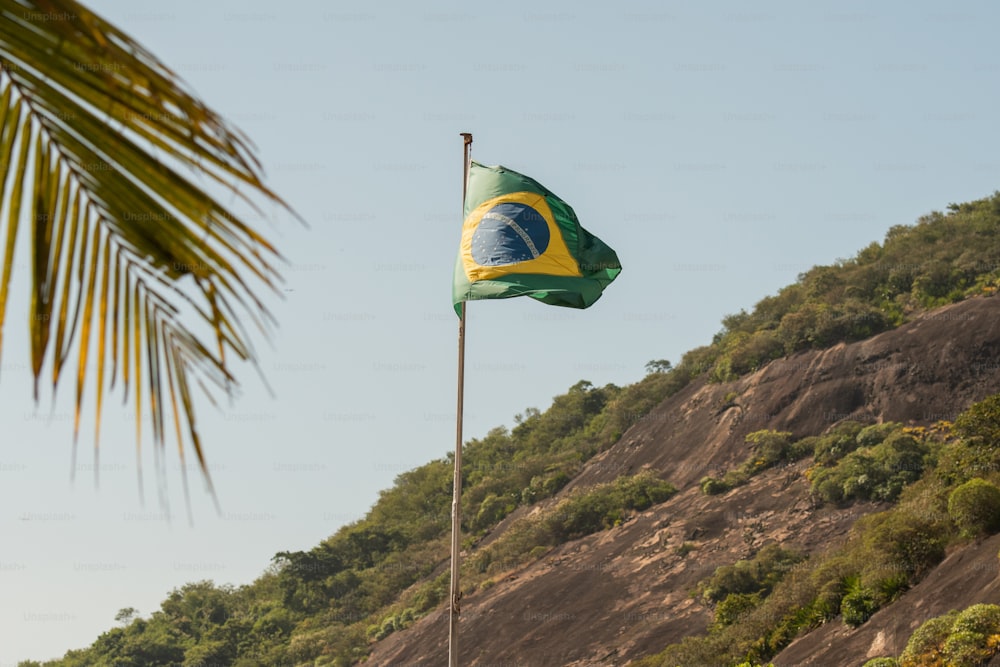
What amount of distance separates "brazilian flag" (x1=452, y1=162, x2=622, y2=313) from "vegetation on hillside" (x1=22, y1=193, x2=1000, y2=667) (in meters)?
14.8

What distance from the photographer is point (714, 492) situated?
44.3 metres

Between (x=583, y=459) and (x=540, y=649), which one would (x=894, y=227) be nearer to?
(x=583, y=459)

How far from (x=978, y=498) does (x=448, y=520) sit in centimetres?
4845

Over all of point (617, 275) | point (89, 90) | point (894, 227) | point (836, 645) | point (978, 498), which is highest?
point (894, 227)

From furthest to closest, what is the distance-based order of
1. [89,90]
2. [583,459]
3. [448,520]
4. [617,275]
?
[448,520], [583,459], [617,275], [89,90]

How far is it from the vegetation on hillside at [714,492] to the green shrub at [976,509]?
4cm

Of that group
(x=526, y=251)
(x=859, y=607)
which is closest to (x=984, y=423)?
(x=859, y=607)

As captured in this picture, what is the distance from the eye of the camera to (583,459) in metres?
60.8

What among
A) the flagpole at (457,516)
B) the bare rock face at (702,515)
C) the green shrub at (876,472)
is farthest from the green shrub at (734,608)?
the flagpole at (457,516)

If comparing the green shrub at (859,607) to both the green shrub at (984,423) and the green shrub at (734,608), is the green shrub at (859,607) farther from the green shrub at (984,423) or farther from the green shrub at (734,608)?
the green shrub at (984,423)

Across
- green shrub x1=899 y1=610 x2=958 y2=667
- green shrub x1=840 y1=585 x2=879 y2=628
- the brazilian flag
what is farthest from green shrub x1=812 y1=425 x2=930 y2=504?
the brazilian flag

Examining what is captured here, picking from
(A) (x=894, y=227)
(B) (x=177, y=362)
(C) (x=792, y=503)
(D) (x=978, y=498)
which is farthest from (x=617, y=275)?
(A) (x=894, y=227)

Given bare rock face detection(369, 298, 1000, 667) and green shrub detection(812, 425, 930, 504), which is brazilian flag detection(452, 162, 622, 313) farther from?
green shrub detection(812, 425, 930, 504)

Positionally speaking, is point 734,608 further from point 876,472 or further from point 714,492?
point 714,492
